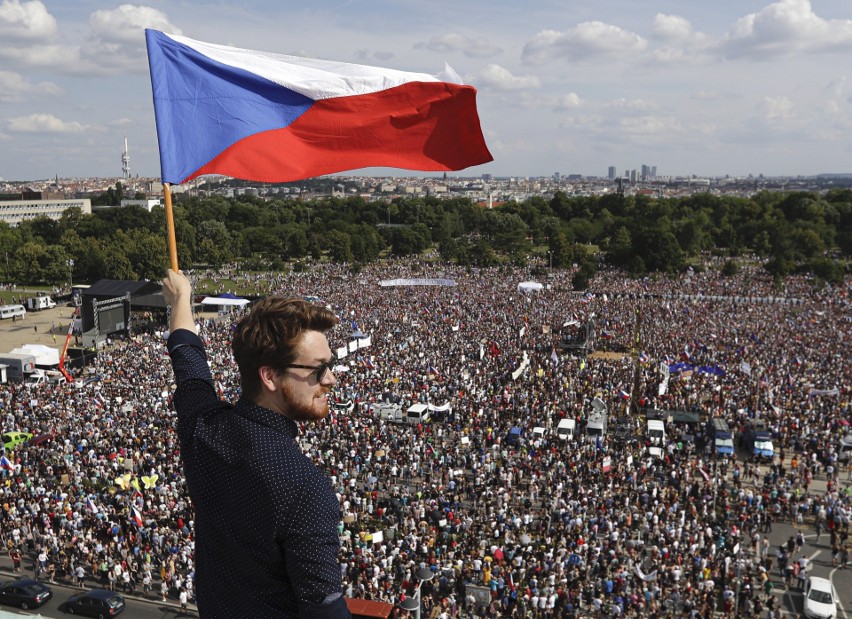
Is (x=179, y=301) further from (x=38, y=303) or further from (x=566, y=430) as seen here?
(x=38, y=303)

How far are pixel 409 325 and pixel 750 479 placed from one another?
20.6m

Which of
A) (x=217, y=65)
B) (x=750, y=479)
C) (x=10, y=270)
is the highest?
(x=217, y=65)

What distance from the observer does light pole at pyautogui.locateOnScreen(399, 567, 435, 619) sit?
10703 millimetres

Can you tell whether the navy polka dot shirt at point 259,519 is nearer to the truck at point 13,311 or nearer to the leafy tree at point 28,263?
the truck at point 13,311

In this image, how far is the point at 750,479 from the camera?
19000 mm

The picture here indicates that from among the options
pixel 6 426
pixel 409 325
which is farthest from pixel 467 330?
pixel 6 426

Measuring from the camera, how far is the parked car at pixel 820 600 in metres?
12.7

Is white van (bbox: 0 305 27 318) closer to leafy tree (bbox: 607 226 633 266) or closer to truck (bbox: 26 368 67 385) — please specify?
truck (bbox: 26 368 67 385)

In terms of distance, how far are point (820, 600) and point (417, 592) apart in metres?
7.94

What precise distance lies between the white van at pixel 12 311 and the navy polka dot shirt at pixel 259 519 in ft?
161

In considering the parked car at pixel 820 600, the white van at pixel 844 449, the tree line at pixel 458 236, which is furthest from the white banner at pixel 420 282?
the parked car at pixel 820 600

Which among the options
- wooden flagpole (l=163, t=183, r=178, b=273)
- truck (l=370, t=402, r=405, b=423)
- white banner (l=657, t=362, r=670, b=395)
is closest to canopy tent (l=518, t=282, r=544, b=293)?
white banner (l=657, t=362, r=670, b=395)

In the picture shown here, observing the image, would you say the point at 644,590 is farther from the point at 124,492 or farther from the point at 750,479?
the point at 124,492

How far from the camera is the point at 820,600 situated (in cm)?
1290
